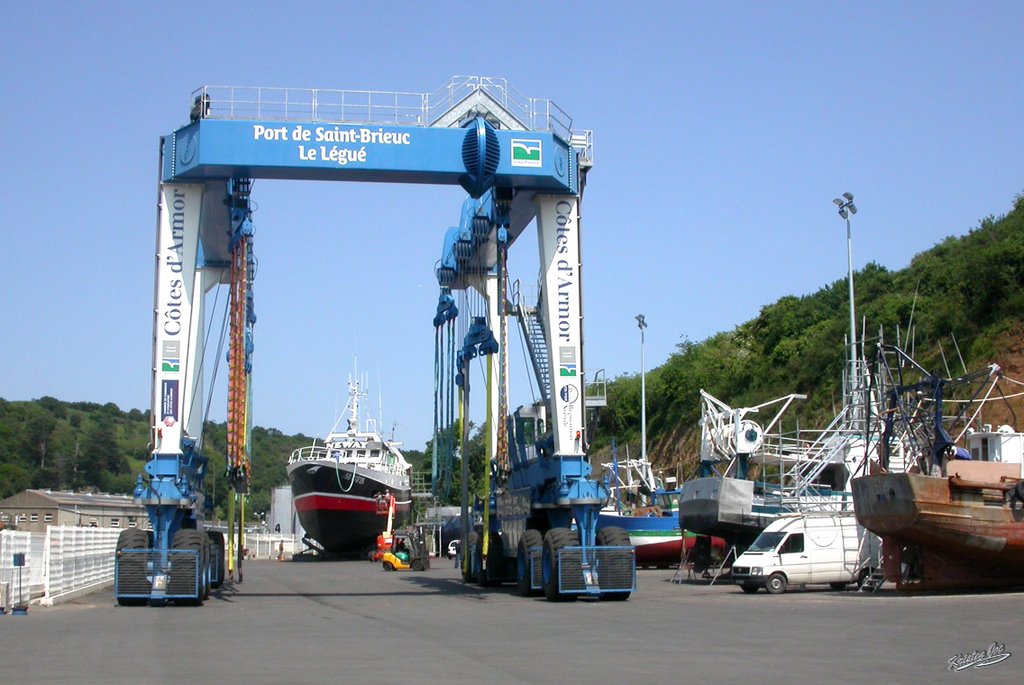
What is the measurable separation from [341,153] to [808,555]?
49.6 ft

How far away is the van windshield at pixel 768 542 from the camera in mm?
28141

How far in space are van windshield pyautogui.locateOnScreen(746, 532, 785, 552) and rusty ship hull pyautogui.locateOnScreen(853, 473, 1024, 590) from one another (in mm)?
2858

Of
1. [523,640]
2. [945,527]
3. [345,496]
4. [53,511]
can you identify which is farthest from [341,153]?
[53,511]

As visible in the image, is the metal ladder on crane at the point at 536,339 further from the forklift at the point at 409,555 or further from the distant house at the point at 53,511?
the distant house at the point at 53,511

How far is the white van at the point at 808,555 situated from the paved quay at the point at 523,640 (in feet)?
3.36

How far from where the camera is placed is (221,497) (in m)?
146

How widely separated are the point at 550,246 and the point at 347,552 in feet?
130

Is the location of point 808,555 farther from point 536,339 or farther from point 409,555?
point 409,555

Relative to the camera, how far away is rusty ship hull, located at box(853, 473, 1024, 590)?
2391 cm

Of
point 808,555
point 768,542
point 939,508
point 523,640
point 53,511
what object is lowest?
point 523,640

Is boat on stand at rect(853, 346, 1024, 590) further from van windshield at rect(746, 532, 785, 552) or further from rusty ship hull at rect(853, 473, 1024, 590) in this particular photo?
van windshield at rect(746, 532, 785, 552)

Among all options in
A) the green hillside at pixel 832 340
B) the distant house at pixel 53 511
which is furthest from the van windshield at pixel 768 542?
the distant house at pixel 53 511

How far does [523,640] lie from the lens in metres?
16.1

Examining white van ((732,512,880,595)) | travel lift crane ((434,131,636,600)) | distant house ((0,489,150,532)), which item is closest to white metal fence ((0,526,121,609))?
travel lift crane ((434,131,636,600))
